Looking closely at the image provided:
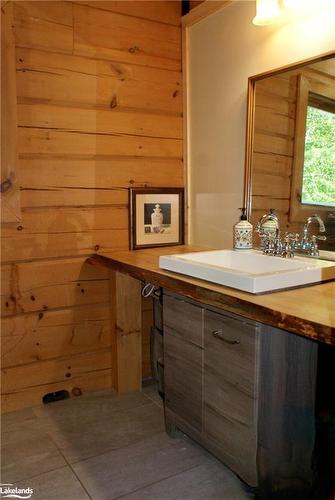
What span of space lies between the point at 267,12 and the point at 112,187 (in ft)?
3.76

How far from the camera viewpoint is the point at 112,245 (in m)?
2.39

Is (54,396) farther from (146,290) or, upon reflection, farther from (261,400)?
(261,400)

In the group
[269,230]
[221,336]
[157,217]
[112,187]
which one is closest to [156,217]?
[157,217]

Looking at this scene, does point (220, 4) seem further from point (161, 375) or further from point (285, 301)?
point (161, 375)

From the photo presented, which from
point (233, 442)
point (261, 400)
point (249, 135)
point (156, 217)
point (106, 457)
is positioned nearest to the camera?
point (261, 400)

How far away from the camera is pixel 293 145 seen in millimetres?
1860

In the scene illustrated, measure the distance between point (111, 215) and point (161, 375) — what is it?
93cm

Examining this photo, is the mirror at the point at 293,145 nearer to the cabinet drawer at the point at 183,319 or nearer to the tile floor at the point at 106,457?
the cabinet drawer at the point at 183,319

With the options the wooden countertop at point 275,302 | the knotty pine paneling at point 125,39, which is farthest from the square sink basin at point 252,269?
the knotty pine paneling at point 125,39

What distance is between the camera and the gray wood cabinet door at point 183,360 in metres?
1.62

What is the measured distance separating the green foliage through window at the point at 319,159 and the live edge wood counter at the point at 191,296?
437mm

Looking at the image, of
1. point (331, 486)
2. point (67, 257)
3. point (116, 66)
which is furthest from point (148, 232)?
point (331, 486)

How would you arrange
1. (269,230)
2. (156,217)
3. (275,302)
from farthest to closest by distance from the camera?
(156,217), (269,230), (275,302)

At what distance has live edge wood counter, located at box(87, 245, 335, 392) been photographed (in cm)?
111
